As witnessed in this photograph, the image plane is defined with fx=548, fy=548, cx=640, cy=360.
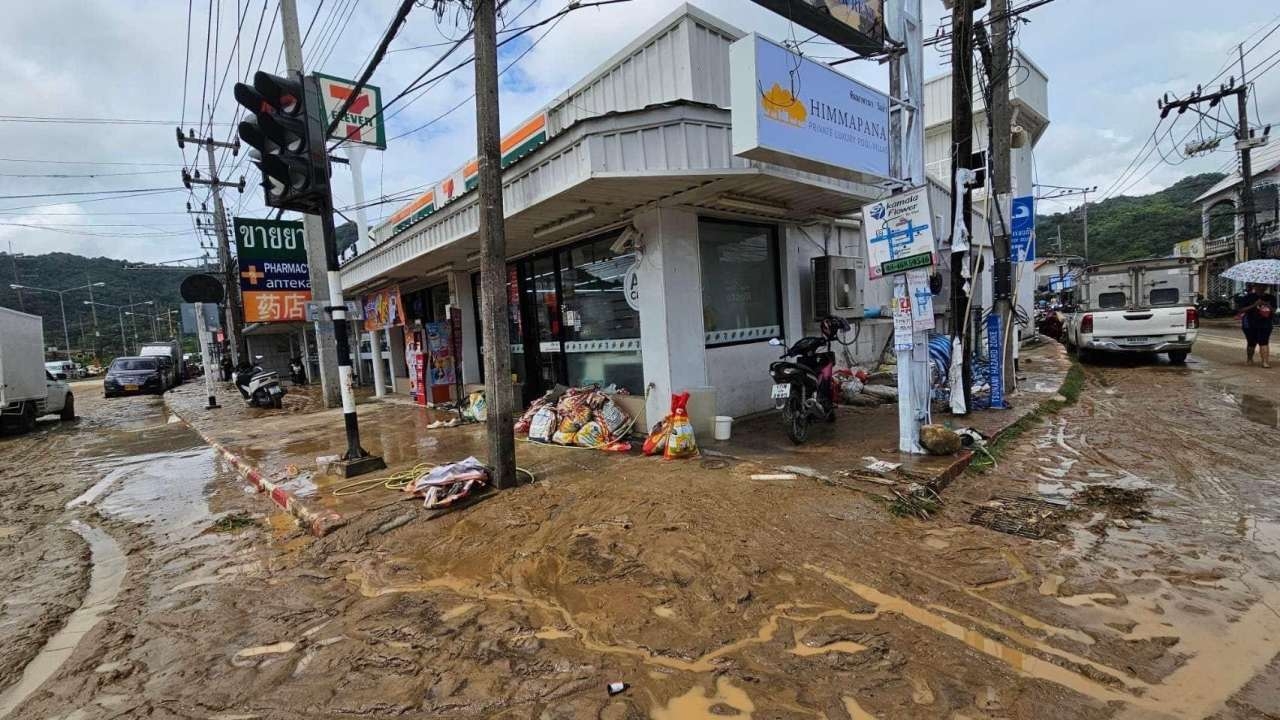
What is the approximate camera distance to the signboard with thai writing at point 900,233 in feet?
17.9

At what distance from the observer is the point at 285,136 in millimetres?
5996

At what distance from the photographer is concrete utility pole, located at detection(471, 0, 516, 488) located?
5.37 m

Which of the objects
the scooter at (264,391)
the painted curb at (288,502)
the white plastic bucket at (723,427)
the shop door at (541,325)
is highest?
the shop door at (541,325)

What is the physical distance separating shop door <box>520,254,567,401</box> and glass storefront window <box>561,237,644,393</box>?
252mm

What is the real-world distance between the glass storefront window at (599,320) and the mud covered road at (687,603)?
262 centimetres

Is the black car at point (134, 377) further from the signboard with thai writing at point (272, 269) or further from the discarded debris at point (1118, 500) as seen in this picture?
the discarded debris at point (1118, 500)

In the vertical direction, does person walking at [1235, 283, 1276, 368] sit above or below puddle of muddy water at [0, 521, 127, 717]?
above

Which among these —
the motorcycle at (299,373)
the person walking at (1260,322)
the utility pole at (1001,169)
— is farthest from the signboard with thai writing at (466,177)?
the person walking at (1260,322)

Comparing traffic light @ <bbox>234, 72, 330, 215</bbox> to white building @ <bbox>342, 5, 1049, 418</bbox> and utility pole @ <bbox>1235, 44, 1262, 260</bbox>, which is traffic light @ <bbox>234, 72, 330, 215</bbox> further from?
utility pole @ <bbox>1235, 44, 1262, 260</bbox>

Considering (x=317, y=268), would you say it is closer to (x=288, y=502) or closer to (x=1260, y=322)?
(x=288, y=502)

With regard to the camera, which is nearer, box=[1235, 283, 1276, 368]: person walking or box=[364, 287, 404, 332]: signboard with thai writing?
box=[1235, 283, 1276, 368]: person walking

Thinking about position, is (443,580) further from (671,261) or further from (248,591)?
(671,261)

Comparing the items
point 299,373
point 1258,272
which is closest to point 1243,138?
point 1258,272

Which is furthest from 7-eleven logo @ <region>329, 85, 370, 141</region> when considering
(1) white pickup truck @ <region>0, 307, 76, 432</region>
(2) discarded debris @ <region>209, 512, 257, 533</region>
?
(2) discarded debris @ <region>209, 512, 257, 533</region>
